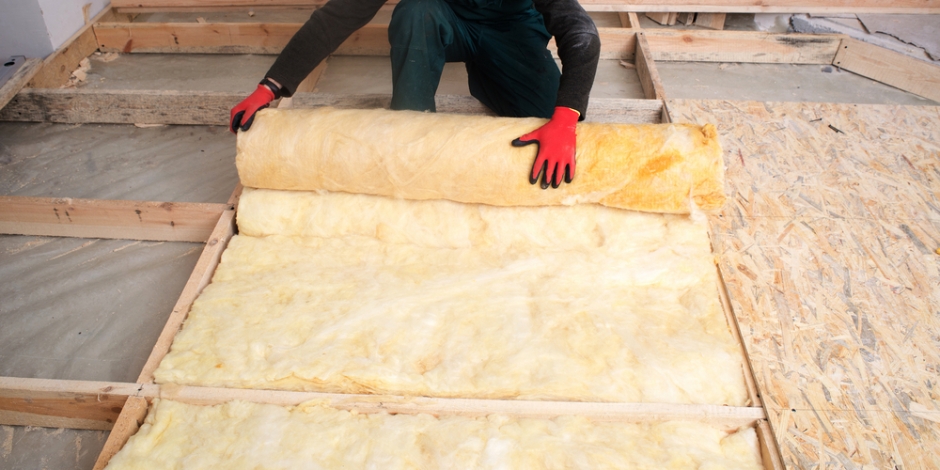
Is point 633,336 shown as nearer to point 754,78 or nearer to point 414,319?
point 414,319

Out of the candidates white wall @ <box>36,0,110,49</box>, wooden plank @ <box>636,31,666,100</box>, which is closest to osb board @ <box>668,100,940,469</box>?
wooden plank @ <box>636,31,666,100</box>

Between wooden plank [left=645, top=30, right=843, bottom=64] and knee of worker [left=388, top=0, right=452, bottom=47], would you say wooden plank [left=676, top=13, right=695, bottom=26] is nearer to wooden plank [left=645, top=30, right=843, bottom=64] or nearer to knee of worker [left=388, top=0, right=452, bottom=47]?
wooden plank [left=645, top=30, right=843, bottom=64]

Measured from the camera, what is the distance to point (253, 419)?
4.77 ft

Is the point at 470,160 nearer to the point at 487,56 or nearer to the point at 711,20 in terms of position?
the point at 487,56

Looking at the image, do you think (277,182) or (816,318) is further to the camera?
(277,182)

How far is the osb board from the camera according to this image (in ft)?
4.92

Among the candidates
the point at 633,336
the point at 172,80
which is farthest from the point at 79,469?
the point at 172,80

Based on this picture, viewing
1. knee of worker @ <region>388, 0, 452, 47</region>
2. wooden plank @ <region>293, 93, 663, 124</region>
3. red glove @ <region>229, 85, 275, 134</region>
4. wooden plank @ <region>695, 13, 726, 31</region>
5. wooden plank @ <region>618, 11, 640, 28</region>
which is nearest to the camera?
red glove @ <region>229, 85, 275, 134</region>

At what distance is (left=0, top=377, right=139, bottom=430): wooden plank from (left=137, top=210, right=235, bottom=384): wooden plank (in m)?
0.09

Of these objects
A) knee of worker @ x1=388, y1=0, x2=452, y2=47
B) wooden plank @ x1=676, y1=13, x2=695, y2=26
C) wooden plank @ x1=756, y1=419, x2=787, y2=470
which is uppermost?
knee of worker @ x1=388, y1=0, x2=452, y2=47

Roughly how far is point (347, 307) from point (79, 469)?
84 centimetres

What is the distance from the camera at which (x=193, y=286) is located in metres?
1.81

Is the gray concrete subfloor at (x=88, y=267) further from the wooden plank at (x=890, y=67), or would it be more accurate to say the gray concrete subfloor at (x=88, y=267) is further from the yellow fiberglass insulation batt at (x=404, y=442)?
the wooden plank at (x=890, y=67)

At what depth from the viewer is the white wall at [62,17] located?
3.06 meters
